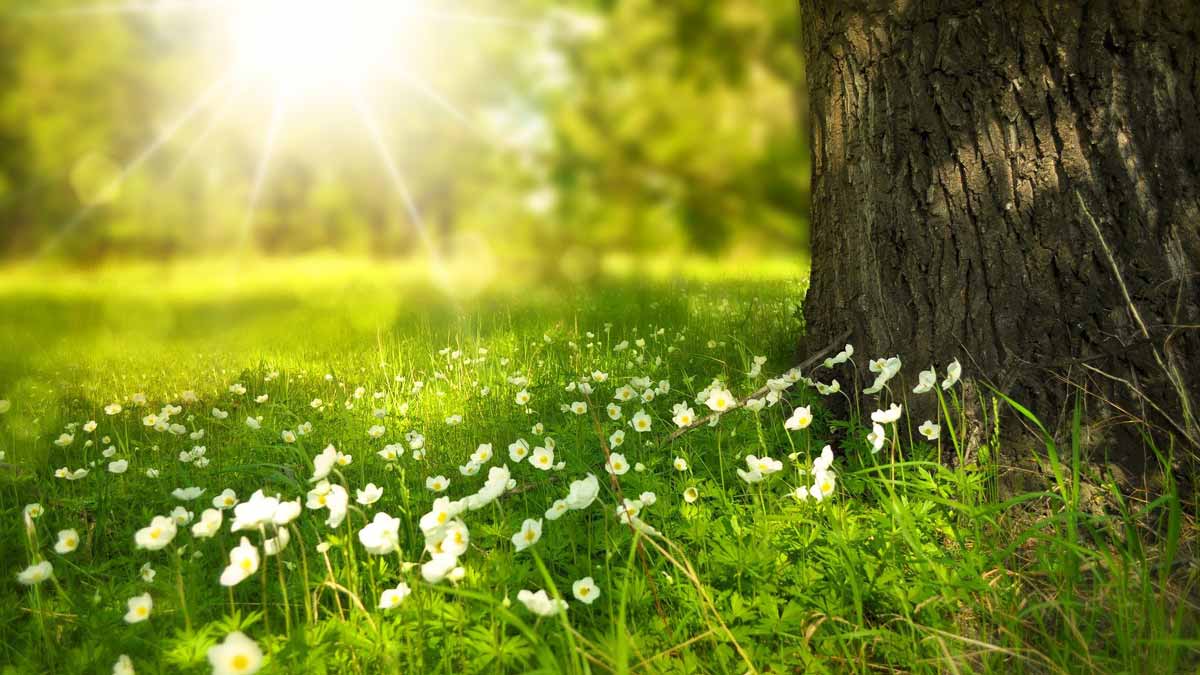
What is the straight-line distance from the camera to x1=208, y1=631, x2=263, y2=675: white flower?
3.04 ft

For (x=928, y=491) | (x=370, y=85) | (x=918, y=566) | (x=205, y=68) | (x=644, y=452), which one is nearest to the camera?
(x=918, y=566)

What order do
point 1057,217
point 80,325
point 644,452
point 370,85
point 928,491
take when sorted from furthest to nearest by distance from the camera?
point 370,85, point 80,325, point 644,452, point 1057,217, point 928,491

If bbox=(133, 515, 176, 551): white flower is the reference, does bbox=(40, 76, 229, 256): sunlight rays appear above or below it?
above

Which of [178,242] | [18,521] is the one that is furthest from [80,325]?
[18,521]

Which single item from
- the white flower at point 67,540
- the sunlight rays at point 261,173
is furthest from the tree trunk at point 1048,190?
the sunlight rays at point 261,173

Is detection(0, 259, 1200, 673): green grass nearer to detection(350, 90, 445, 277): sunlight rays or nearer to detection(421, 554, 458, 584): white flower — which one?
detection(421, 554, 458, 584): white flower

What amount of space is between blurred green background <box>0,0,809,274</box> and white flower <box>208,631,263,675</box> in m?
3.22

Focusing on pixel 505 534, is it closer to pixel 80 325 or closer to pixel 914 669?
pixel 914 669

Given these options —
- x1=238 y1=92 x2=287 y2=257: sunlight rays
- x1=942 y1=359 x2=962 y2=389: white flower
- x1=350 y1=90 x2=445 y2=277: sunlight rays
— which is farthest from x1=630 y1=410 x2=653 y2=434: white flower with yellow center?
x1=238 y1=92 x2=287 y2=257: sunlight rays

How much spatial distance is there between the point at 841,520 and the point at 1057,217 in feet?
3.48

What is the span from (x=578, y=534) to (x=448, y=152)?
4.13 m

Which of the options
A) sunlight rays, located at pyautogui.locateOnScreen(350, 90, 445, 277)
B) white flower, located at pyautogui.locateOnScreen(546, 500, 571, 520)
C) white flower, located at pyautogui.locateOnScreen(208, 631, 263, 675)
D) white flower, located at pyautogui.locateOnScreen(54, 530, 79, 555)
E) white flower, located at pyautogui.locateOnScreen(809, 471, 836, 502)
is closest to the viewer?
white flower, located at pyautogui.locateOnScreen(208, 631, 263, 675)

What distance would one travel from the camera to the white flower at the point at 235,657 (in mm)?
928

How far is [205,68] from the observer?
4.45 metres
